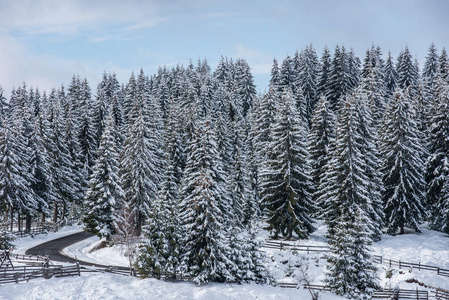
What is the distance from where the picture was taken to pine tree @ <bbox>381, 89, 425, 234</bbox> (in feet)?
131

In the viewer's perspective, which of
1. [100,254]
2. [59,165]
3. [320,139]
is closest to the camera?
[100,254]

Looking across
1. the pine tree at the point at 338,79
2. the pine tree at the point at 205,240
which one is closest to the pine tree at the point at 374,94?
the pine tree at the point at 338,79

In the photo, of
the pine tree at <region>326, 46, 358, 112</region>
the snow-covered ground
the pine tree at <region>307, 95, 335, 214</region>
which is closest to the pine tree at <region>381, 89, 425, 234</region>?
the pine tree at <region>307, 95, 335, 214</region>

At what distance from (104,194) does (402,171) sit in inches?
1416

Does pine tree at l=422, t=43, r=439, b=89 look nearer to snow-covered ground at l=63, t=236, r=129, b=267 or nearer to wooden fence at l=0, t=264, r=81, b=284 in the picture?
snow-covered ground at l=63, t=236, r=129, b=267

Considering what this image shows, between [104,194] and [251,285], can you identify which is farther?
[104,194]

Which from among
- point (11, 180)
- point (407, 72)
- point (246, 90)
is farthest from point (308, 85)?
point (11, 180)

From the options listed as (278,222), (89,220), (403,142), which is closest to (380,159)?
(403,142)

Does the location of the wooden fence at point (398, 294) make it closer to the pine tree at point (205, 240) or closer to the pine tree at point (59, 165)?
the pine tree at point (205, 240)

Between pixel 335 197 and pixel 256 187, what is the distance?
1435 centimetres

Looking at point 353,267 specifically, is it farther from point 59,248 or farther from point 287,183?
point 59,248

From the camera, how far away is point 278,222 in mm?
39188

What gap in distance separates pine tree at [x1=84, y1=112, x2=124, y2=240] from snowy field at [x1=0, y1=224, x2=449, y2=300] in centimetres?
316

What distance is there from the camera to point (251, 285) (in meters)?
29.6
